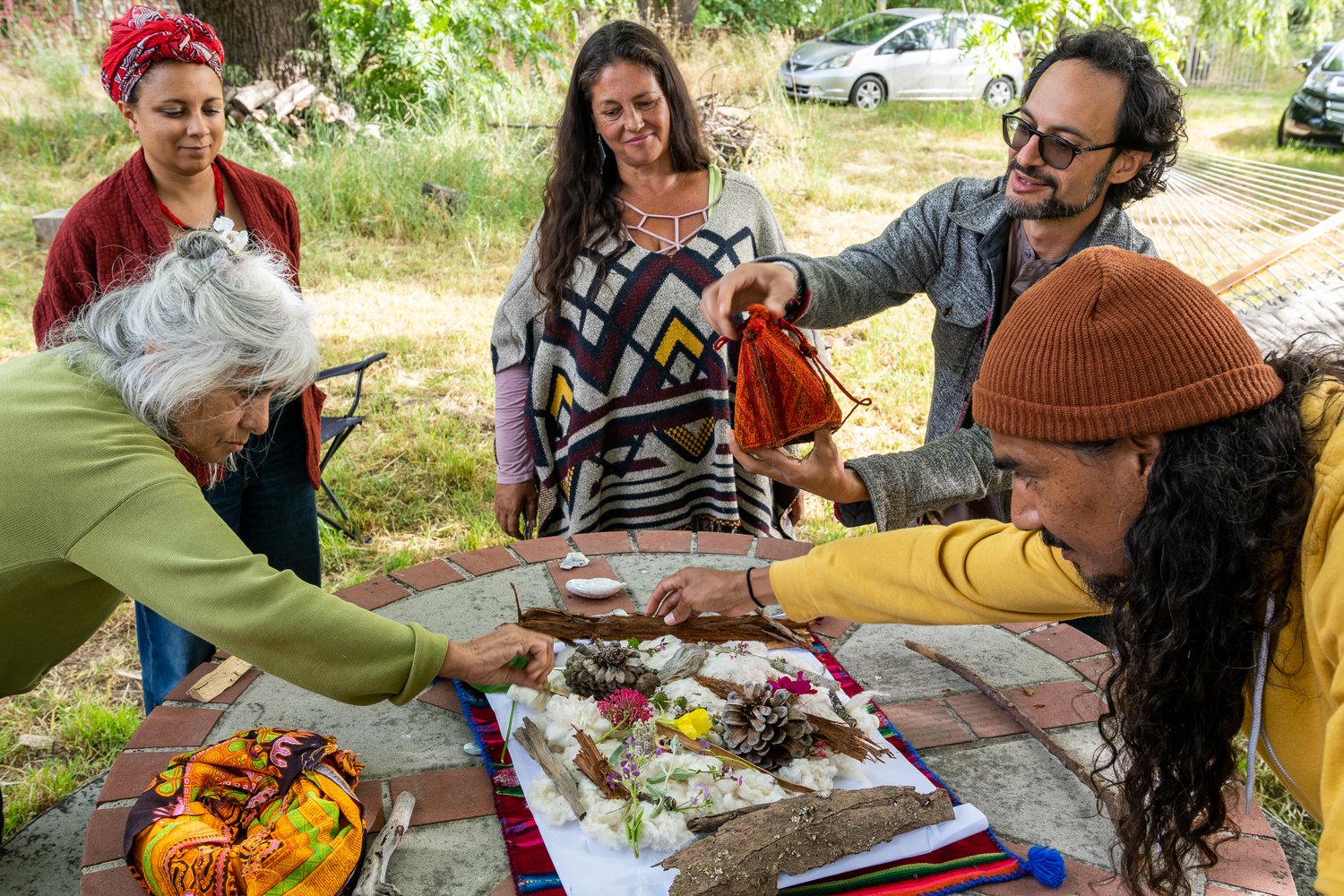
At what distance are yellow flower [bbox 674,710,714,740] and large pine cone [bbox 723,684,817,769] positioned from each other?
0.04 m

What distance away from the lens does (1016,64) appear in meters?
5.77

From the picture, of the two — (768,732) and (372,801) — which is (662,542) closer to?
(768,732)

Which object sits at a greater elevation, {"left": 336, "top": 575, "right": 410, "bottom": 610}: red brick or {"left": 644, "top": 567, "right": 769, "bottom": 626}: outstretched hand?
{"left": 644, "top": 567, "right": 769, "bottom": 626}: outstretched hand

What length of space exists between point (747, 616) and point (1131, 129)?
1.31m

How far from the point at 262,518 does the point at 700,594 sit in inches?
56.3

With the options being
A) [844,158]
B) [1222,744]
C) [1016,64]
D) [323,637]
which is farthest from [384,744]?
[844,158]

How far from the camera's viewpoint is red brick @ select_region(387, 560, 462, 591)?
2.34 m

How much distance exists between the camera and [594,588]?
227 cm

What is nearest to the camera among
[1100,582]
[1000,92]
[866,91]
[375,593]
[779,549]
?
[1100,582]

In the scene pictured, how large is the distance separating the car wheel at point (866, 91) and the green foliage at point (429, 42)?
558 centimetres

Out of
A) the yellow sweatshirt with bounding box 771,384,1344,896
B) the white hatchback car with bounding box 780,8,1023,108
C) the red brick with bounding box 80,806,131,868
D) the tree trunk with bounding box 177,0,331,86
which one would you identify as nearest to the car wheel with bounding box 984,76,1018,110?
the white hatchback car with bounding box 780,8,1023,108

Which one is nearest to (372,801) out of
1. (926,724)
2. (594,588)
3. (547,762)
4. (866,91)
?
(547,762)

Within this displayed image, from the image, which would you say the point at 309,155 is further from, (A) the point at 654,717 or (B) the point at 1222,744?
(B) the point at 1222,744

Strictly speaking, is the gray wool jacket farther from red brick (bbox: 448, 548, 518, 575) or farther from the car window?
the car window
